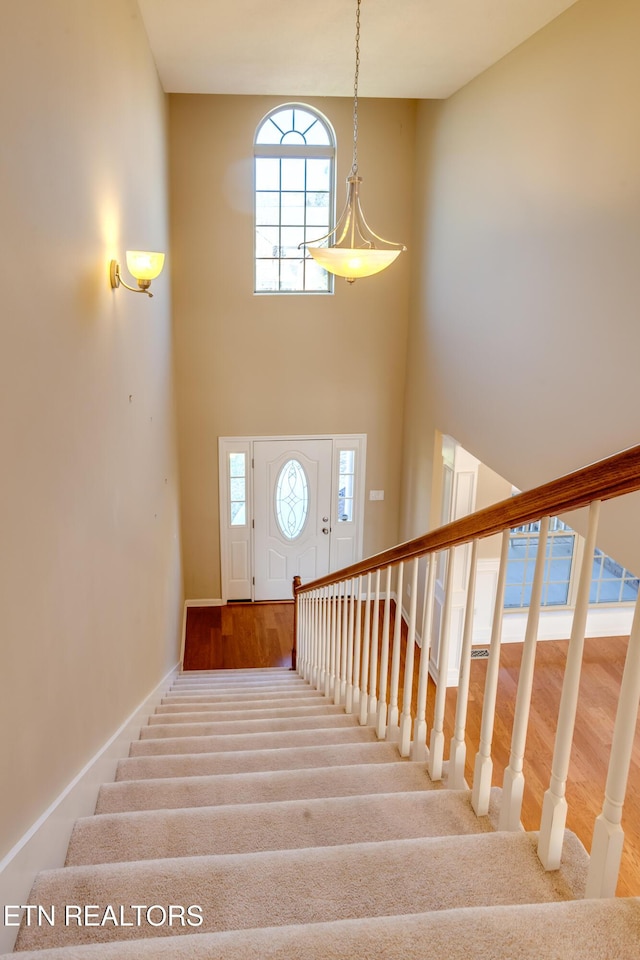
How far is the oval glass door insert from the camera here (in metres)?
7.96

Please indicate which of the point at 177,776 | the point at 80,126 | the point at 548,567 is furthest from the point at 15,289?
the point at 548,567

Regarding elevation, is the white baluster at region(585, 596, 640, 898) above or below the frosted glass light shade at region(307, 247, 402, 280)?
below

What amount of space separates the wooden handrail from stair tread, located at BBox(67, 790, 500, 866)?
739mm

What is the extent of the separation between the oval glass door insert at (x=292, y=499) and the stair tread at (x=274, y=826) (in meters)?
5.95

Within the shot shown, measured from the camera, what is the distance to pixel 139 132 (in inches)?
175

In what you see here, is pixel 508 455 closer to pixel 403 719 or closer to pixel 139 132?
pixel 403 719

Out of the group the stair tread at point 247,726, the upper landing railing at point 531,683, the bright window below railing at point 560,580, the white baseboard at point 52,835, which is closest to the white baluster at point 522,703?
the upper landing railing at point 531,683

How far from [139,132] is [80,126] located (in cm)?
196

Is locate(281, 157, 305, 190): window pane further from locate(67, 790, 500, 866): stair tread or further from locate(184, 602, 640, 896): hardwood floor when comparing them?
locate(67, 790, 500, 866): stair tread

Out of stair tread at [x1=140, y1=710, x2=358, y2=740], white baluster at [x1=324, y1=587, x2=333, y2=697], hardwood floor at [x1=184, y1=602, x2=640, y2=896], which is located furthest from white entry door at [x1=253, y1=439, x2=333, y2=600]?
stair tread at [x1=140, y1=710, x2=358, y2=740]

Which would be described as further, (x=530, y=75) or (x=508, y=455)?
(x=508, y=455)

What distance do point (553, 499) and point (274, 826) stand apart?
1203mm

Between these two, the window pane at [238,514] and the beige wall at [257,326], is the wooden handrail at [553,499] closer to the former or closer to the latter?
the beige wall at [257,326]

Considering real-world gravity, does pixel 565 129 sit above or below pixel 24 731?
above
